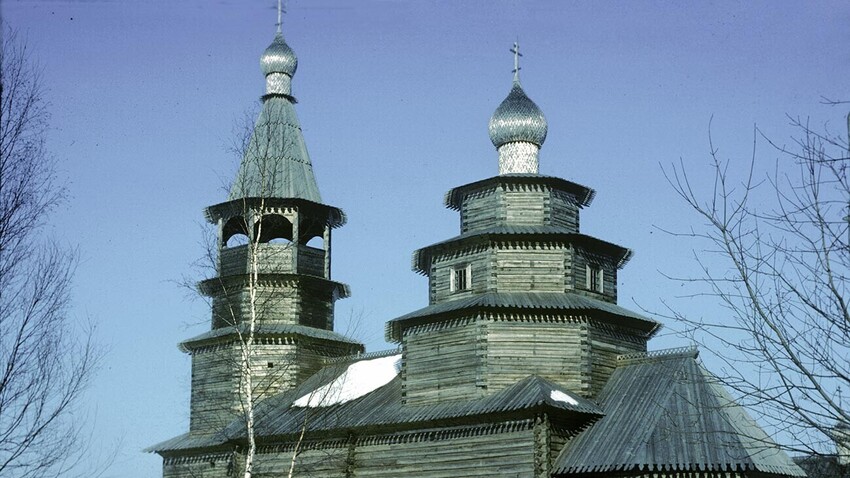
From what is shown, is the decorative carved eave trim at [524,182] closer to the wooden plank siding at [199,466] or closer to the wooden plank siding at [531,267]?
the wooden plank siding at [531,267]

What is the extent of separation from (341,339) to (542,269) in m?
9.61

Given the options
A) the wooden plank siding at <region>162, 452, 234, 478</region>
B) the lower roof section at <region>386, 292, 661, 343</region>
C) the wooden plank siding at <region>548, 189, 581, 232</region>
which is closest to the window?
the lower roof section at <region>386, 292, 661, 343</region>

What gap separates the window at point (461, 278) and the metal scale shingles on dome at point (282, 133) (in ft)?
27.0

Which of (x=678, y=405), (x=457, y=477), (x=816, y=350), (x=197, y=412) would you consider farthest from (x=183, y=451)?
(x=816, y=350)

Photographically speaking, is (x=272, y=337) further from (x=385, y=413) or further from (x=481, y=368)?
(x=481, y=368)

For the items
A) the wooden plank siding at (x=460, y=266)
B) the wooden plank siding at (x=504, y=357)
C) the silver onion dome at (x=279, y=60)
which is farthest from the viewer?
the silver onion dome at (x=279, y=60)

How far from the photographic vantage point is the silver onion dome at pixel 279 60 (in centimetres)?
3784

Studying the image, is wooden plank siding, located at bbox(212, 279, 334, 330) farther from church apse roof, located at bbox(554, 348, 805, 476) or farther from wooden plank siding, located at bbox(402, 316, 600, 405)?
church apse roof, located at bbox(554, 348, 805, 476)

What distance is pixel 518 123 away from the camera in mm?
30953

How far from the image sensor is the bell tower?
33656 mm

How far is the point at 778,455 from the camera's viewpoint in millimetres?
25141

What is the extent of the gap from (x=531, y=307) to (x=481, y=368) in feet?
6.79

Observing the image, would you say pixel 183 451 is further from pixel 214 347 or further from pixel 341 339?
pixel 341 339

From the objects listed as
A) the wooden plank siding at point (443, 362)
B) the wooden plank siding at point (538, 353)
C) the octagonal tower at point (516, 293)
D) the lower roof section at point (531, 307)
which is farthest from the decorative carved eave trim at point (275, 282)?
the wooden plank siding at point (538, 353)
